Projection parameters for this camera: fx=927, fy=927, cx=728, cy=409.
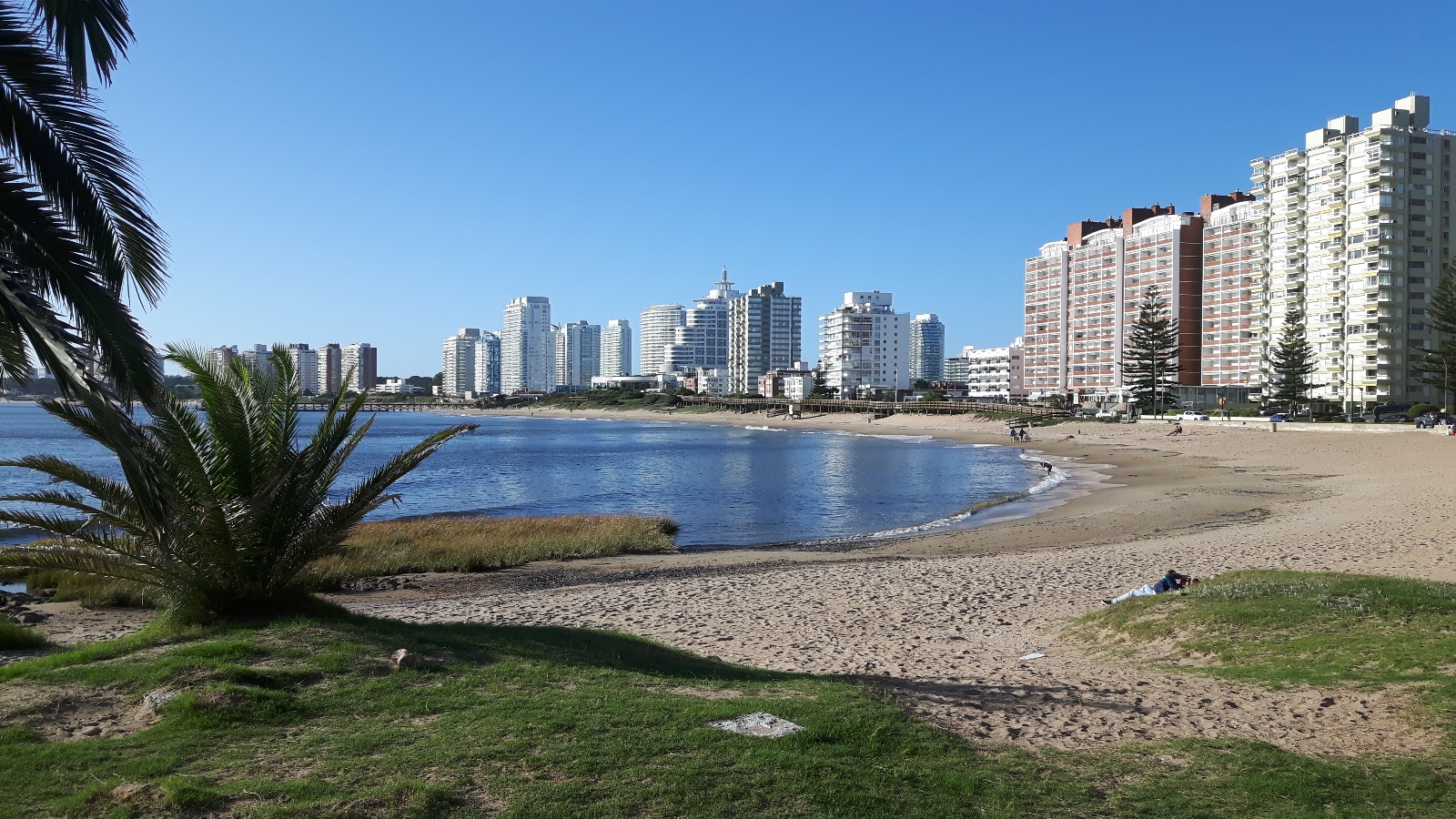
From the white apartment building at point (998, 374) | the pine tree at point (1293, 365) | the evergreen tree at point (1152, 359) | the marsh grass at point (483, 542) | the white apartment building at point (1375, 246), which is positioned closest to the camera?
the marsh grass at point (483, 542)

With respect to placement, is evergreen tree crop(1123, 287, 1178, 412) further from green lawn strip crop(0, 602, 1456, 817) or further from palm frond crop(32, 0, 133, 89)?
palm frond crop(32, 0, 133, 89)

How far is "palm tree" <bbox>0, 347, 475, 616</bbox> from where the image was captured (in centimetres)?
748

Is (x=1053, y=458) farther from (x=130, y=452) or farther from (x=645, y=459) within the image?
(x=130, y=452)

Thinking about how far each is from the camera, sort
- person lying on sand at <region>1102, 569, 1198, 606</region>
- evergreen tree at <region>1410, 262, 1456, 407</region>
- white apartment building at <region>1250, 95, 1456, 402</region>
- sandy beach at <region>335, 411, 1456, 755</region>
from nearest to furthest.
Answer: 1. sandy beach at <region>335, 411, 1456, 755</region>
2. person lying on sand at <region>1102, 569, 1198, 606</region>
3. evergreen tree at <region>1410, 262, 1456, 407</region>
4. white apartment building at <region>1250, 95, 1456, 402</region>

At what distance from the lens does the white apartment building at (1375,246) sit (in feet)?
238

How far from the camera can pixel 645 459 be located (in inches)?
2387

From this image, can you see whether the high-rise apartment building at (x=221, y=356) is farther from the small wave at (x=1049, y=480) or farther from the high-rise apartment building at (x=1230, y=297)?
the high-rise apartment building at (x=1230, y=297)

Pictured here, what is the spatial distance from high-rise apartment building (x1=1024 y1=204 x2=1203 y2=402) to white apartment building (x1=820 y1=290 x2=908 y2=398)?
1703 inches

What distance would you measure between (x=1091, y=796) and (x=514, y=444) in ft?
263

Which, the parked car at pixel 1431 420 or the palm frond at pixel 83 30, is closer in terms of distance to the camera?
the palm frond at pixel 83 30

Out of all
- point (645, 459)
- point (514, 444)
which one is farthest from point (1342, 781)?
point (514, 444)

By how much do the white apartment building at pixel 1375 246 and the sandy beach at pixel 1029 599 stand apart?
47.5 metres

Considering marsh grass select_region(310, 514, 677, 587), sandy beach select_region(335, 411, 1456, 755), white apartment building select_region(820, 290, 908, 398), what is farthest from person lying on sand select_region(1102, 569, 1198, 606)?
white apartment building select_region(820, 290, 908, 398)

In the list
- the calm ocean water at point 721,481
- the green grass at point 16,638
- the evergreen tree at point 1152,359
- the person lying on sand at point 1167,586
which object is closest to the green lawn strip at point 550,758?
the green grass at point 16,638
